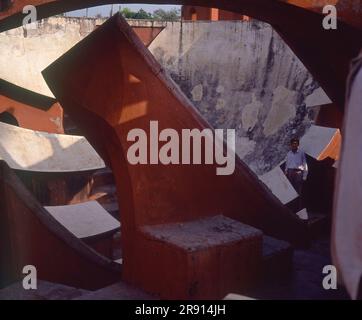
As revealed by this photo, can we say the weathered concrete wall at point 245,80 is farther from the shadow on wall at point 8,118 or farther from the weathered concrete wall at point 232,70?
the shadow on wall at point 8,118

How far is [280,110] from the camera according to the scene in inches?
494

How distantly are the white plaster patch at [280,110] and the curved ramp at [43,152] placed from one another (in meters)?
5.02

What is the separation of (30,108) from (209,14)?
6.89 meters

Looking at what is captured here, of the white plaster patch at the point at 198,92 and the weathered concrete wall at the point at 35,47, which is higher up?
the weathered concrete wall at the point at 35,47

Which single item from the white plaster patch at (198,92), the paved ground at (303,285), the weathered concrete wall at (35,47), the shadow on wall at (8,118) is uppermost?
the weathered concrete wall at (35,47)

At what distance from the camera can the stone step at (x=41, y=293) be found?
352 centimetres

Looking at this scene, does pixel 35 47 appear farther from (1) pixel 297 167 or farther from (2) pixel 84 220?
(1) pixel 297 167

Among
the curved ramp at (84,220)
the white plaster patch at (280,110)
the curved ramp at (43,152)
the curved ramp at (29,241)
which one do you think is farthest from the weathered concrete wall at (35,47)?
the curved ramp at (29,241)

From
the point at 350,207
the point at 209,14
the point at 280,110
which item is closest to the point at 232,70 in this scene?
the point at 280,110

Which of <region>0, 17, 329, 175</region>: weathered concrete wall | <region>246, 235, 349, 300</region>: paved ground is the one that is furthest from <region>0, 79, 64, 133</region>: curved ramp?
<region>246, 235, 349, 300</region>: paved ground
